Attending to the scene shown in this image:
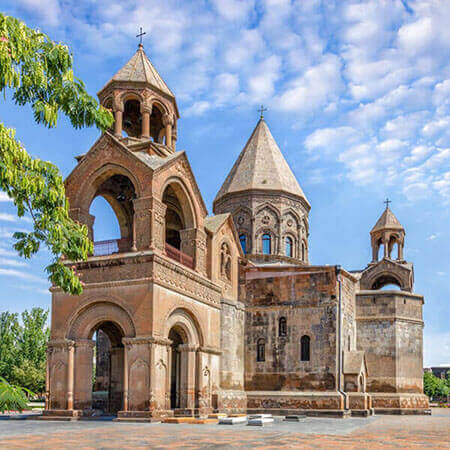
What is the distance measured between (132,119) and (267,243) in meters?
10.9

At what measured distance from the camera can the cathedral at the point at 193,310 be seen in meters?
18.8

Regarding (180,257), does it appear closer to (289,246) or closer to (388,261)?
(289,246)

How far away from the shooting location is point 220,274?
24.0 m

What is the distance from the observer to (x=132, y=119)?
2319 cm

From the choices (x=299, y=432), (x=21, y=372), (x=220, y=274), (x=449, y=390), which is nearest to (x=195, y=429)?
(x=299, y=432)

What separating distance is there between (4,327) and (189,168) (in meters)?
23.5

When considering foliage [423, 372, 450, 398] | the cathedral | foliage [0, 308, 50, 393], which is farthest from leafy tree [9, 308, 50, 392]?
foliage [423, 372, 450, 398]

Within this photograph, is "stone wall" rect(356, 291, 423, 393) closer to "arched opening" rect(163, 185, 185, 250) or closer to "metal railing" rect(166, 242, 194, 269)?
"arched opening" rect(163, 185, 185, 250)

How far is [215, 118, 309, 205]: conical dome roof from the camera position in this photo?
3173 centimetres

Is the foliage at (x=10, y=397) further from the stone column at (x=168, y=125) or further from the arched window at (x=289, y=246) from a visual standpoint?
the arched window at (x=289, y=246)

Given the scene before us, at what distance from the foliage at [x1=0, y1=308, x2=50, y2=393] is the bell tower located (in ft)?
66.1

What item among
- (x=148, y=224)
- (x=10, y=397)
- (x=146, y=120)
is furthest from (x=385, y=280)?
(x=10, y=397)

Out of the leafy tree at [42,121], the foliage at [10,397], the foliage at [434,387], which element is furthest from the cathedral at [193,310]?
the foliage at [434,387]

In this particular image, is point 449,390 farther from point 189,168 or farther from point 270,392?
point 189,168
